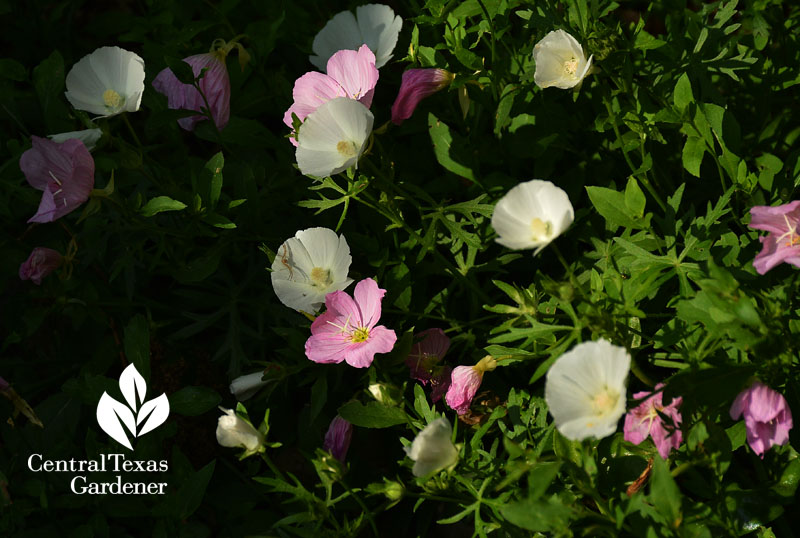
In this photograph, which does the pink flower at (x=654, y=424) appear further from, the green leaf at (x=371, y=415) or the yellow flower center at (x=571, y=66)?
the yellow flower center at (x=571, y=66)

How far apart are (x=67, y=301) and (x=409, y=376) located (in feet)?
2.79

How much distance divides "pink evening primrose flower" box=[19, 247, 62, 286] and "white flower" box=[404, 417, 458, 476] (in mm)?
1016

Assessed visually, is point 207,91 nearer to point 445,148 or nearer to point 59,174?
point 59,174

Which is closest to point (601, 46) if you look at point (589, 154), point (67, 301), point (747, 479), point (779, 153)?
point (589, 154)

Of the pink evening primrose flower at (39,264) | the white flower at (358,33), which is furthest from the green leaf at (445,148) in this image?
the pink evening primrose flower at (39,264)

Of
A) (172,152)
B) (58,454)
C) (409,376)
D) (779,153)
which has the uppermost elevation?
(779,153)

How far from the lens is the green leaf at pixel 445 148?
1897 mm

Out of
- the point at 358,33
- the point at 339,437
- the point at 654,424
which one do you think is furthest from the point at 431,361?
the point at 358,33

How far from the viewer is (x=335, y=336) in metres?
1.69

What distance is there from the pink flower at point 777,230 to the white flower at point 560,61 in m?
0.44

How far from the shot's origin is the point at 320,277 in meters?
1.73

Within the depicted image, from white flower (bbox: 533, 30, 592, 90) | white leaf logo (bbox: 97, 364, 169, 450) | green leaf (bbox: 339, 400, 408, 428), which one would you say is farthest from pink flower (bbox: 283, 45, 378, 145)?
white leaf logo (bbox: 97, 364, 169, 450)

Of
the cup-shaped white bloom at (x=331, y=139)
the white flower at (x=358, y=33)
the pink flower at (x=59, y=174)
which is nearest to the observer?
the cup-shaped white bloom at (x=331, y=139)

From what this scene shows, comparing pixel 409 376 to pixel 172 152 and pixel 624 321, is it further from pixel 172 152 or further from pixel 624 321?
pixel 172 152
